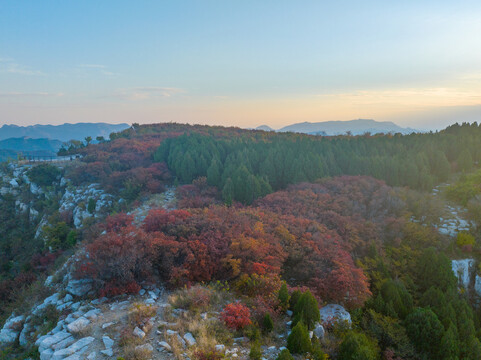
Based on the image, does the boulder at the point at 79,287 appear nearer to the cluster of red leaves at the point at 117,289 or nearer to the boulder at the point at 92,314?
the cluster of red leaves at the point at 117,289

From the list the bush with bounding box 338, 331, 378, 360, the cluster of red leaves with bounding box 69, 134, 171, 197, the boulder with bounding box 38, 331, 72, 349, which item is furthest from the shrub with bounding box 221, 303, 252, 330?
the cluster of red leaves with bounding box 69, 134, 171, 197

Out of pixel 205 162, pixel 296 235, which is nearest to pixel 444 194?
pixel 296 235

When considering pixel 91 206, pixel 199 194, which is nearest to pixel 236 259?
pixel 199 194

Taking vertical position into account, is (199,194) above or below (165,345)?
above

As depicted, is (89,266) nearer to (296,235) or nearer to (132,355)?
(132,355)

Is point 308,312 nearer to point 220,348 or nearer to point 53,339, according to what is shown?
point 220,348

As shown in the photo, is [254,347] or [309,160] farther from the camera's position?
[309,160]

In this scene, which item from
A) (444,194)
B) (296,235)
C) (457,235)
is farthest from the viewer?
(444,194)
